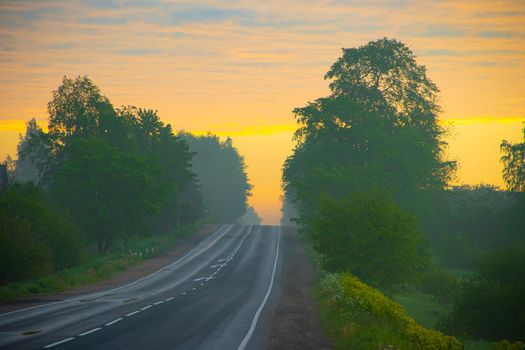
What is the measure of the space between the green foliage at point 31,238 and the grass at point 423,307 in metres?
24.3

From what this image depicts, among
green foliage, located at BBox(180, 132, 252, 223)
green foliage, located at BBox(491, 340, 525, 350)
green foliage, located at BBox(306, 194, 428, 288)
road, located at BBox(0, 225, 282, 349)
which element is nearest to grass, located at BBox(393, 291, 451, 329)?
green foliage, located at BBox(306, 194, 428, 288)

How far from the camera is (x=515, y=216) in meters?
66.0

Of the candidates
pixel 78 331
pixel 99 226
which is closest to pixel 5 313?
pixel 78 331

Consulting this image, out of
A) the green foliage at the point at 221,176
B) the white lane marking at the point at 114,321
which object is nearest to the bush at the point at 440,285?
the white lane marking at the point at 114,321

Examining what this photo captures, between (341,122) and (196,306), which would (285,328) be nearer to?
(196,306)

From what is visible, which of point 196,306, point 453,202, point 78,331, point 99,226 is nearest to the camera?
point 78,331

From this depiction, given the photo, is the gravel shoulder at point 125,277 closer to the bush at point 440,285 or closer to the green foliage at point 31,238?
the green foliage at point 31,238

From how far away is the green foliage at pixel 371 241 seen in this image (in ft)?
101

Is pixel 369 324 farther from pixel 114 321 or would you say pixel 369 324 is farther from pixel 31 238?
pixel 31 238

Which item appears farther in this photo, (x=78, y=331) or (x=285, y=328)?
(x=285, y=328)

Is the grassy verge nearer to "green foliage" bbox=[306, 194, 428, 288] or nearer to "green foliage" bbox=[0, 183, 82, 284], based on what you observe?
"green foliage" bbox=[0, 183, 82, 284]

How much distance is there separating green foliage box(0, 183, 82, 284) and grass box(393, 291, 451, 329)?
24269 millimetres

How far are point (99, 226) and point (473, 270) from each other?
4063 centimetres

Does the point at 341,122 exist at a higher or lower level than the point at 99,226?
higher
